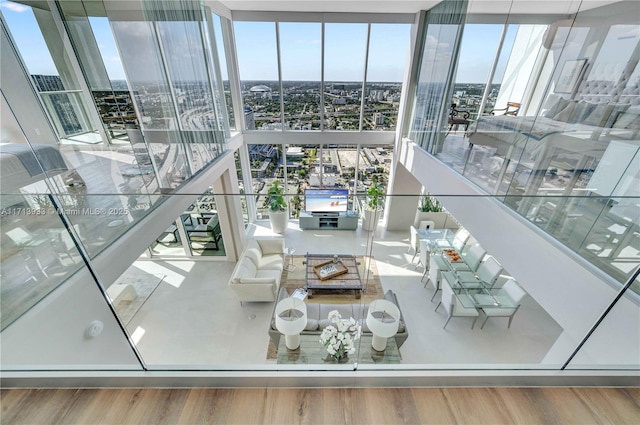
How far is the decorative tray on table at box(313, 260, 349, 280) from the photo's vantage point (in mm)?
4801

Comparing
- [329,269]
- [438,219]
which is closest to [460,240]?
[438,219]

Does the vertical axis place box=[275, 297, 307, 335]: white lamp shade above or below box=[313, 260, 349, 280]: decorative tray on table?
above

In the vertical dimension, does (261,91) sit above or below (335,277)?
Answer: above

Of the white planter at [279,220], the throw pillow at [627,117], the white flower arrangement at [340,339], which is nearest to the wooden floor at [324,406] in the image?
the white flower arrangement at [340,339]

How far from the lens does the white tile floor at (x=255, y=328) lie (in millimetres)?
3719

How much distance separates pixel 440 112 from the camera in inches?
187

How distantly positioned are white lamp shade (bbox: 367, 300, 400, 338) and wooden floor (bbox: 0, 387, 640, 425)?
41.5 inches

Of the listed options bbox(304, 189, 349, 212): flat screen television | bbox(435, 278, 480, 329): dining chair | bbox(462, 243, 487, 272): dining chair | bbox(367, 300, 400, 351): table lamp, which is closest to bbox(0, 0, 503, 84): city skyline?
bbox(304, 189, 349, 212): flat screen television

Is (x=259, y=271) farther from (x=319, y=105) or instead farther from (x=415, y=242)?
(x=319, y=105)

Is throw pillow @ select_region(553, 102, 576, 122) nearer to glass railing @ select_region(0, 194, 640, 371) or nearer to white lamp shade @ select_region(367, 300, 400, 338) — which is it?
glass railing @ select_region(0, 194, 640, 371)

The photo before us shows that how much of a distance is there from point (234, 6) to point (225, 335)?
5.98 metres

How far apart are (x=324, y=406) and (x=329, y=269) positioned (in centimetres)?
372

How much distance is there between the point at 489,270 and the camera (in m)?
4.29

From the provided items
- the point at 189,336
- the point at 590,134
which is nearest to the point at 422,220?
the point at 590,134
